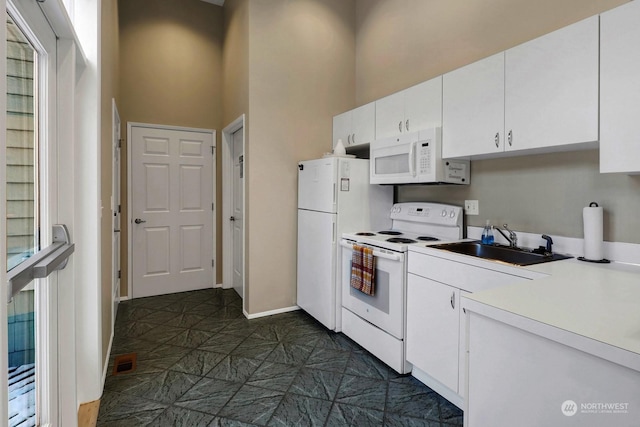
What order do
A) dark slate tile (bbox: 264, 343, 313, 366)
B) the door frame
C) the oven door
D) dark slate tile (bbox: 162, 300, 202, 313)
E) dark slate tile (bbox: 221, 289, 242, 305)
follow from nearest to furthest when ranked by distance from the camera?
the oven door
dark slate tile (bbox: 264, 343, 313, 366)
dark slate tile (bbox: 162, 300, 202, 313)
dark slate tile (bbox: 221, 289, 242, 305)
the door frame

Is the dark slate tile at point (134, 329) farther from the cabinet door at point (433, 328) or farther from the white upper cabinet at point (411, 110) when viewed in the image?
the white upper cabinet at point (411, 110)

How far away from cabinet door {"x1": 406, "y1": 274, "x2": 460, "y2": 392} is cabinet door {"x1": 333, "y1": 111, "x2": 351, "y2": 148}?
1.76 m

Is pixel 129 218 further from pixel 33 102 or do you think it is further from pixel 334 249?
pixel 33 102

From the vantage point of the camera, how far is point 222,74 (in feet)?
14.7

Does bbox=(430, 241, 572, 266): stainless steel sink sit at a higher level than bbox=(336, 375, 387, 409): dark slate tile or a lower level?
higher

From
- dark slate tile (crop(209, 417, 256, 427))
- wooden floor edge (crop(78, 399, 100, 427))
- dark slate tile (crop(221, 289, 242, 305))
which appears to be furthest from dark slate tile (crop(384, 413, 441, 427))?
dark slate tile (crop(221, 289, 242, 305))

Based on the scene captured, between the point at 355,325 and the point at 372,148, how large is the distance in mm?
1547

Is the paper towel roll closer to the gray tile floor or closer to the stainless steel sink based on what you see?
the stainless steel sink

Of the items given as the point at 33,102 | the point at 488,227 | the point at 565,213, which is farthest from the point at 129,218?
the point at 565,213

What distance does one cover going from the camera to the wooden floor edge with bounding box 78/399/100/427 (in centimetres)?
189

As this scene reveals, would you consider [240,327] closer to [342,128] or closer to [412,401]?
[412,401]

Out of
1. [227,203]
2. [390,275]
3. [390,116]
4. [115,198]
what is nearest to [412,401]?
[390,275]

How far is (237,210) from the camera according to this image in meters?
4.35

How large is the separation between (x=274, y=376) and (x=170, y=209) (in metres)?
2.74
